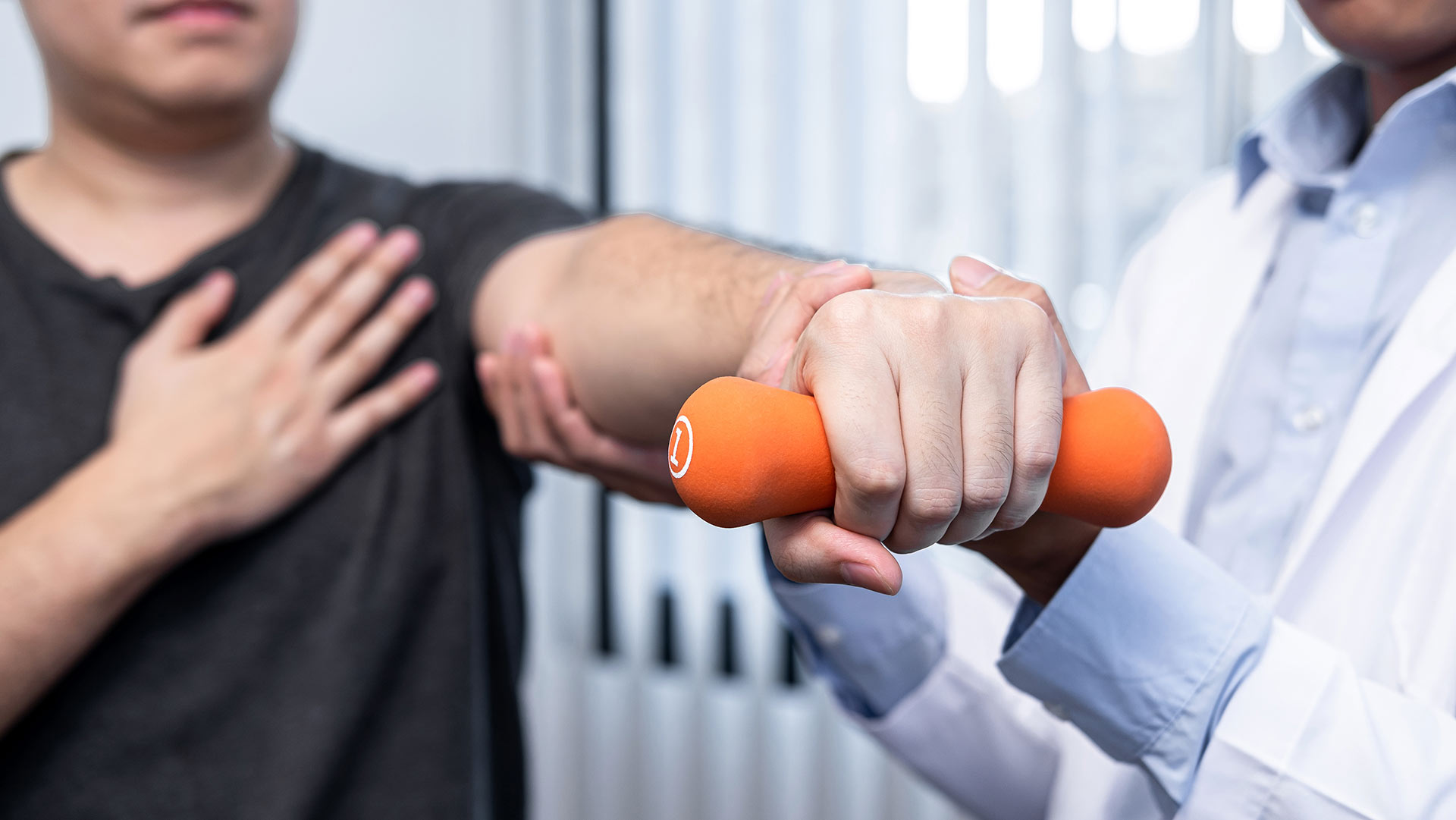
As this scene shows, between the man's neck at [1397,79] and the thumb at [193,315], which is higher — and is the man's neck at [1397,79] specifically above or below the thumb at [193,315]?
above

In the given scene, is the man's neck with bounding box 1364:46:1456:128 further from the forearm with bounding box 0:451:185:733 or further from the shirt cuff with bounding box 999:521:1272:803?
the forearm with bounding box 0:451:185:733

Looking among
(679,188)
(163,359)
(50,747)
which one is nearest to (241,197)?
(163,359)

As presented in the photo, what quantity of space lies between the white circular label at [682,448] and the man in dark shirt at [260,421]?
0.63 feet

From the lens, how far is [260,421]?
734mm

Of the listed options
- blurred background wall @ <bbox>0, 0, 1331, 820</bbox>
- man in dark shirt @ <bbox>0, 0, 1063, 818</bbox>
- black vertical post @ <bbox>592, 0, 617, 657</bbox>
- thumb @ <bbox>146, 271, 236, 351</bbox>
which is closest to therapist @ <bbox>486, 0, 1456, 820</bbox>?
man in dark shirt @ <bbox>0, 0, 1063, 818</bbox>

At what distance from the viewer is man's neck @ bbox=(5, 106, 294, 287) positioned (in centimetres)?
79

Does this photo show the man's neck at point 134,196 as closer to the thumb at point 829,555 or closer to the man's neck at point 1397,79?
the thumb at point 829,555

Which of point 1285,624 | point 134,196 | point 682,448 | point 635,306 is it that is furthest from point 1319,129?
point 134,196

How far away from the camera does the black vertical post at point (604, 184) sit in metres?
1.82

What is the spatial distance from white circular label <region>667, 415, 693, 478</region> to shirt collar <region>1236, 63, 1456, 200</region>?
622 millimetres

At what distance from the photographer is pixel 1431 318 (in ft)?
2.04

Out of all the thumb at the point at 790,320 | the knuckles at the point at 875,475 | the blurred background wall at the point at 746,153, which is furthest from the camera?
the blurred background wall at the point at 746,153

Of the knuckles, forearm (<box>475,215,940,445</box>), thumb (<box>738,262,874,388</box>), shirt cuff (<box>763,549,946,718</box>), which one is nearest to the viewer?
the knuckles

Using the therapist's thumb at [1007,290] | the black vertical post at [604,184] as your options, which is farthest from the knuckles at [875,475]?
the black vertical post at [604,184]
